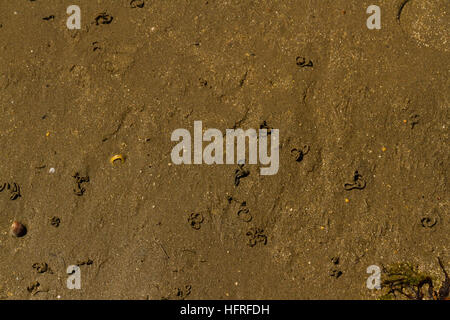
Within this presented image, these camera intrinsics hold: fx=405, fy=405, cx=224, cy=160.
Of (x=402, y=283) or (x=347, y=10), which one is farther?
(x=347, y=10)

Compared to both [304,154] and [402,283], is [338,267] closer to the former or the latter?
[402,283]

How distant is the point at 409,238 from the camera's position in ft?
15.1

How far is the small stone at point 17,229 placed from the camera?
4.73 metres

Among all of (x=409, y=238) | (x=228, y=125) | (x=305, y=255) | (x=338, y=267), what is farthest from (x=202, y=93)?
(x=409, y=238)

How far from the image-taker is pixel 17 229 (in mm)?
4734

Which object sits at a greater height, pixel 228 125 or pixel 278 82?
pixel 278 82

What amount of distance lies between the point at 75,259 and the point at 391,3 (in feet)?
15.8

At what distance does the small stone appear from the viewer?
4.73 m

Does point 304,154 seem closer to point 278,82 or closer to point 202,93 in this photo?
point 278,82

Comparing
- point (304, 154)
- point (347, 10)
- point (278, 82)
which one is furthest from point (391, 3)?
point (304, 154)

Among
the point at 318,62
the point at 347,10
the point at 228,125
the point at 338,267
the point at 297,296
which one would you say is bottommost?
the point at 297,296

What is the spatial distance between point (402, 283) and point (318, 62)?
2.70 meters

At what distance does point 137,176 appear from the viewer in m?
4.76

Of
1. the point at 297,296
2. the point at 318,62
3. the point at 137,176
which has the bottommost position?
the point at 297,296
